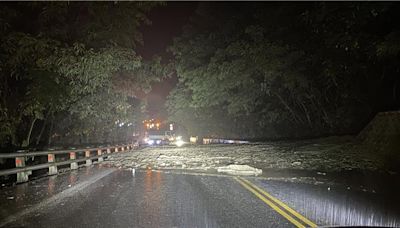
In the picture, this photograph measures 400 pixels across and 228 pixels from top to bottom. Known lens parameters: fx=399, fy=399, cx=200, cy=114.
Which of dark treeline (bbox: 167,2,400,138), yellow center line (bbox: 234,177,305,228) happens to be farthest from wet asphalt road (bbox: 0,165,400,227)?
dark treeline (bbox: 167,2,400,138)

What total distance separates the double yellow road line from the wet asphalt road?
15 centimetres

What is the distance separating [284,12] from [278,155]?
12027 mm

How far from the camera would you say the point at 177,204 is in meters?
9.05

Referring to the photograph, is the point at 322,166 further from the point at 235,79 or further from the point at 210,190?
the point at 235,79

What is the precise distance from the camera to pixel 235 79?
104 feet

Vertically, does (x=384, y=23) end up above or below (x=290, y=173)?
above

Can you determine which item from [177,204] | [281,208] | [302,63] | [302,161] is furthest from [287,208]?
[302,63]

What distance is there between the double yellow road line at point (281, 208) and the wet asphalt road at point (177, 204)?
0.15 meters

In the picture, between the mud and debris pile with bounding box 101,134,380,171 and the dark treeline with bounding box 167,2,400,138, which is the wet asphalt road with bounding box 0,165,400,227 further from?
the dark treeline with bounding box 167,2,400,138

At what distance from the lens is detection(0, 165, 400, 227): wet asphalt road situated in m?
7.50

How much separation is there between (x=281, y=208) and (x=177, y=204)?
2316mm

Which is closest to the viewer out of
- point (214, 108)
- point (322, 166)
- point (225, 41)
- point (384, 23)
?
point (322, 166)

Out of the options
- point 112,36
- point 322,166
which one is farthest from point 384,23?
point 112,36

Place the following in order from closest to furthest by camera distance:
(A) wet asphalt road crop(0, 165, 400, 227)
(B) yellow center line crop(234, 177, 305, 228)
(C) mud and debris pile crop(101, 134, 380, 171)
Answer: (B) yellow center line crop(234, 177, 305, 228)
(A) wet asphalt road crop(0, 165, 400, 227)
(C) mud and debris pile crop(101, 134, 380, 171)
